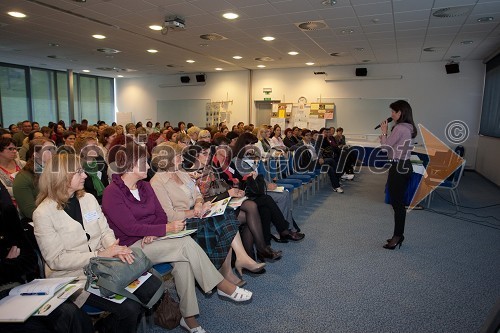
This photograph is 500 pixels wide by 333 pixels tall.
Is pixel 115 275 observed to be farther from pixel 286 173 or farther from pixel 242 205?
pixel 286 173

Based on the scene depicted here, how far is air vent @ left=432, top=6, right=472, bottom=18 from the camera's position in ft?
16.4

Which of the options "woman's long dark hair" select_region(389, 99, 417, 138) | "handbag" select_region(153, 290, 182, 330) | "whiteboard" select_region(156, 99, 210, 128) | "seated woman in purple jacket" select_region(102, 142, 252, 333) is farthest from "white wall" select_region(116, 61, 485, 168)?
"handbag" select_region(153, 290, 182, 330)

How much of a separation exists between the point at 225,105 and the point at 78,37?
6619mm

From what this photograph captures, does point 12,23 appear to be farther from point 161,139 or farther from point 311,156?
point 311,156

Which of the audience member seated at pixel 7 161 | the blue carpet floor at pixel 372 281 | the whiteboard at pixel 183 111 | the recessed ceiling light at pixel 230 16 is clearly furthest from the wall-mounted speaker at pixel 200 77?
the audience member seated at pixel 7 161

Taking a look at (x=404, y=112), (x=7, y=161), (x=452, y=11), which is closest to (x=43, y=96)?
(x=7, y=161)

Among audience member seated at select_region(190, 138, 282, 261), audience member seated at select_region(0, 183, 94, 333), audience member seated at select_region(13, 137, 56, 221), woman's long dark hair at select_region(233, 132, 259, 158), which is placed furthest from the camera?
woman's long dark hair at select_region(233, 132, 259, 158)

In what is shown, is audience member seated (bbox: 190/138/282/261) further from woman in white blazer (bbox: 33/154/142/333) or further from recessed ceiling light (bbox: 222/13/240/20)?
recessed ceiling light (bbox: 222/13/240/20)

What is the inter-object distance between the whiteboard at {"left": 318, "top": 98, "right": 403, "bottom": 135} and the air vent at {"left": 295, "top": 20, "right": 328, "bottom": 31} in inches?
213

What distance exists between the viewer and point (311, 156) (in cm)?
634

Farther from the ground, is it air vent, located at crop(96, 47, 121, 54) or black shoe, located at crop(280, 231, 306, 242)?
air vent, located at crop(96, 47, 121, 54)

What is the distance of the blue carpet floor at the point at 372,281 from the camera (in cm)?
251

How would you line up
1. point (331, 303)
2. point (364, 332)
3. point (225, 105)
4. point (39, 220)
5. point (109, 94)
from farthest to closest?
point (109, 94) < point (225, 105) < point (331, 303) < point (364, 332) < point (39, 220)

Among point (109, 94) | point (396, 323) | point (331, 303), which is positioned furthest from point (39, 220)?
point (109, 94)
